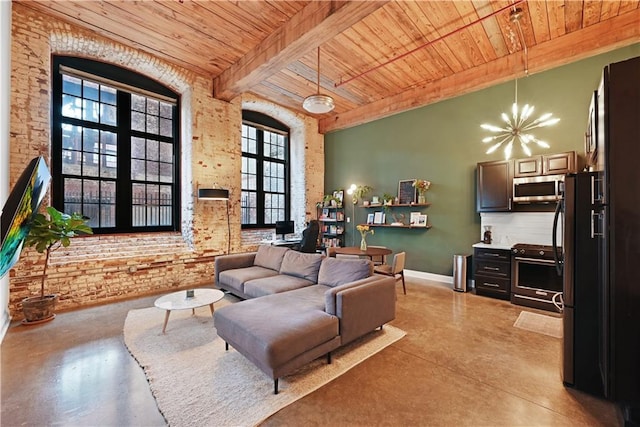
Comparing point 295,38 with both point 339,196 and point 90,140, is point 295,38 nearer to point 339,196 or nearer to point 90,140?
point 90,140

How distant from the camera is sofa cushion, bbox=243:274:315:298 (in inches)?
133

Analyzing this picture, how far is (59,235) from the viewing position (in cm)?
333

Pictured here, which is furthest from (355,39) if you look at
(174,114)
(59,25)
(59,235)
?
(59,235)

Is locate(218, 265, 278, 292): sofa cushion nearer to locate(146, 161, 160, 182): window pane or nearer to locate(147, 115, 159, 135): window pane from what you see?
locate(146, 161, 160, 182): window pane

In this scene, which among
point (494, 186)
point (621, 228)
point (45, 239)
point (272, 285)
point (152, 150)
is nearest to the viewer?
point (621, 228)

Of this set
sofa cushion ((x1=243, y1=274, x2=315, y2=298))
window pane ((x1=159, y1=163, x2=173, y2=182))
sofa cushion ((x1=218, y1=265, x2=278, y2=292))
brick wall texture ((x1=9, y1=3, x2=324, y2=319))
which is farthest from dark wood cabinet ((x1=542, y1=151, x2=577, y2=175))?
window pane ((x1=159, y1=163, x2=173, y2=182))

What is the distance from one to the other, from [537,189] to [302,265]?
3.79 metres

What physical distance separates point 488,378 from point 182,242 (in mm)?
5090

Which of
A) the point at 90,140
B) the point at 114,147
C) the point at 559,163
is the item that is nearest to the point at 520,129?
the point at 559,163

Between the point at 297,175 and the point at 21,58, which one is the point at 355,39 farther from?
the point at 21,58

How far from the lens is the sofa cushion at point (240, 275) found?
12.6ft

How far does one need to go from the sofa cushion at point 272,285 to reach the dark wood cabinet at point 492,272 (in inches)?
112

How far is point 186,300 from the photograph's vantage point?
3.14m

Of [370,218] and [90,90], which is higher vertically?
[90,90]
